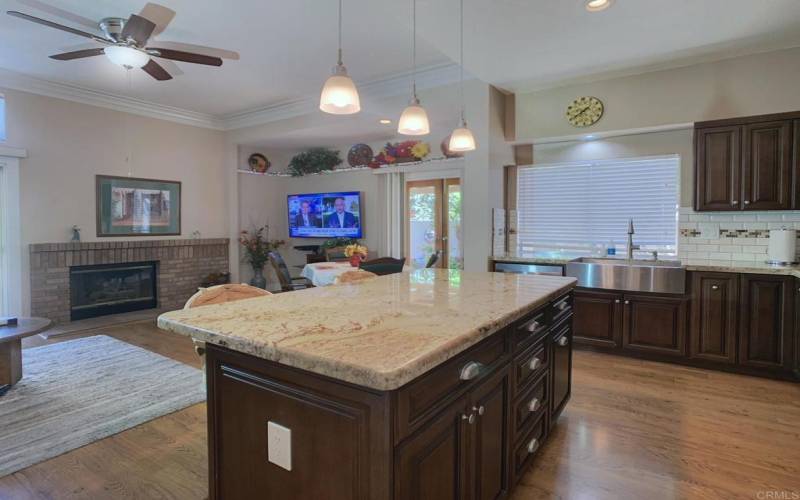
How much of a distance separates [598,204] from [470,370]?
372 cm

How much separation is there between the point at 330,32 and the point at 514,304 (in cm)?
293

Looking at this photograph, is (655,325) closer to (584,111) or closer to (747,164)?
(747,164)

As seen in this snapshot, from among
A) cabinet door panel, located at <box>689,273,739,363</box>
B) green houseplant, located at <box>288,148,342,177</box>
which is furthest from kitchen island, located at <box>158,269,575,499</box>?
green houseplant, located at <box>288,148,342,177</box>

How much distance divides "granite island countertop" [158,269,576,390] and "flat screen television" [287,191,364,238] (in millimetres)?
4953

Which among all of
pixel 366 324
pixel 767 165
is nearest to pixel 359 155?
pixel 767 165

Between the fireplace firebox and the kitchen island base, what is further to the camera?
the fireplace firebox

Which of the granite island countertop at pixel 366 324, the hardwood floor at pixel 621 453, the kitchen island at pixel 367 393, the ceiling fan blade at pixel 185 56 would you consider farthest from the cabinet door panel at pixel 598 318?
the ceiling fan blade at pixel 185 56

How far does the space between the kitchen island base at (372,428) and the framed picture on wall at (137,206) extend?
207 inches

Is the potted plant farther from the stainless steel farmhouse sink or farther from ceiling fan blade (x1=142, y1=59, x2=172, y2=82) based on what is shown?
the stainless steel farmhouse sink

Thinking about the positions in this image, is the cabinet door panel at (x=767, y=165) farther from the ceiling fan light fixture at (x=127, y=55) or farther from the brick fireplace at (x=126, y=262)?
the brick fireplace at (x=126, y=262)

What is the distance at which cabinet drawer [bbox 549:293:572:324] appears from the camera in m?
2.20

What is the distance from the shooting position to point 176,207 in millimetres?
6172

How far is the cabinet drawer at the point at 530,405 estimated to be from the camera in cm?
180

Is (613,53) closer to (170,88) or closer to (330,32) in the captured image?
(330,32)
